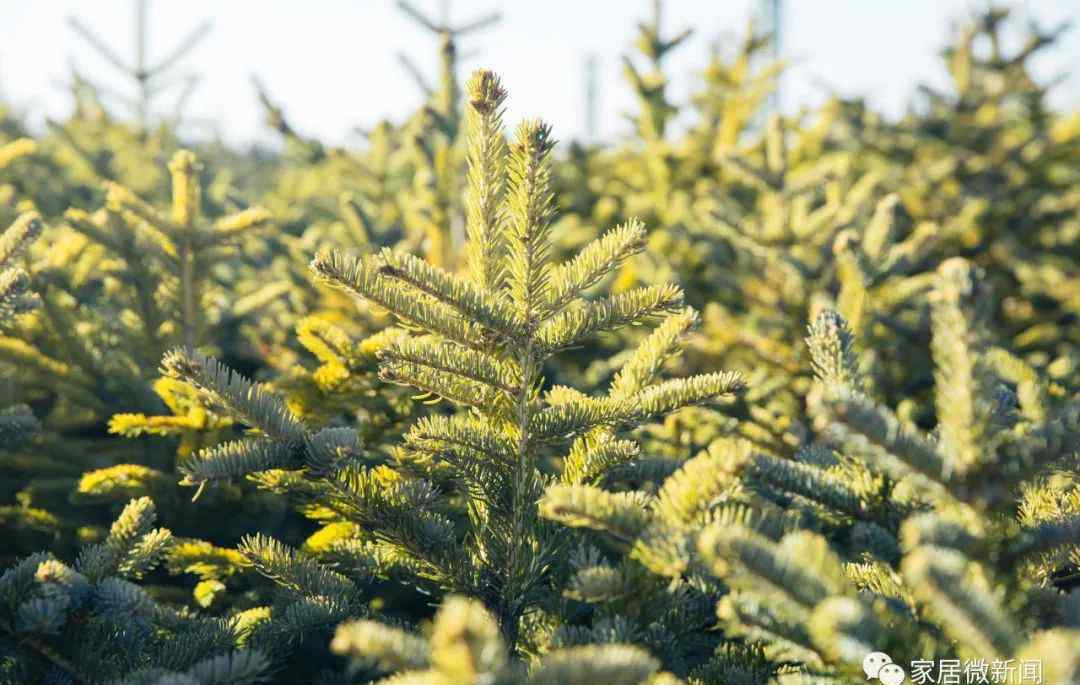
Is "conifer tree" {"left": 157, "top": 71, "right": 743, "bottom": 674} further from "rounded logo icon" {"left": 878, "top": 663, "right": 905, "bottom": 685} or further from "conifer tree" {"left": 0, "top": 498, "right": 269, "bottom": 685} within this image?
"rounded logo icon" {"left": 878, "top": 663, "right": 905, "bottom": 685}

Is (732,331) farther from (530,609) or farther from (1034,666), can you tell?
(1034,666)

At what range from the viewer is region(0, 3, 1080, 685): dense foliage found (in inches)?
52.2

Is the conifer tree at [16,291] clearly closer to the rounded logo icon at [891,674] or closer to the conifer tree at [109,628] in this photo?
the conifer tree at [109,628]

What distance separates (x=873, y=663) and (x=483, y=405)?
904 mm

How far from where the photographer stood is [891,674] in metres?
1.36

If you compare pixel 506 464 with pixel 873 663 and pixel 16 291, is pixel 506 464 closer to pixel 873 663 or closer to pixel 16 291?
pixel 873 663

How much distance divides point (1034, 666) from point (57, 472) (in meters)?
2.75

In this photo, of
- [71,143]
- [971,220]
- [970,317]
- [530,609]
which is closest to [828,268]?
[971,220]

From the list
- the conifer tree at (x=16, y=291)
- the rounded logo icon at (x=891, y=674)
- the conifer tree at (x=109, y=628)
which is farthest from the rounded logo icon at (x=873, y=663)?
the conifer tree at (x=16, y=291)

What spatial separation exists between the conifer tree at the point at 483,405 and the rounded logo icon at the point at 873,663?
592mm

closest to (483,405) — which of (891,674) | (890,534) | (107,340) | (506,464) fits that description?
(506,464)

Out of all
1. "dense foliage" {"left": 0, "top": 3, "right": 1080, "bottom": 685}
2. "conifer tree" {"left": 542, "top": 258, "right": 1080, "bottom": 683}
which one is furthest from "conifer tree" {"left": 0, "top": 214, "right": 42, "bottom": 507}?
"conifer tree" {"left": 542, "top": 258, "right": 1080, "bottom": 683}

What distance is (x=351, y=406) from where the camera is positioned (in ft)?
8.52

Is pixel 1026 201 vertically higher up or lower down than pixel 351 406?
higher up
